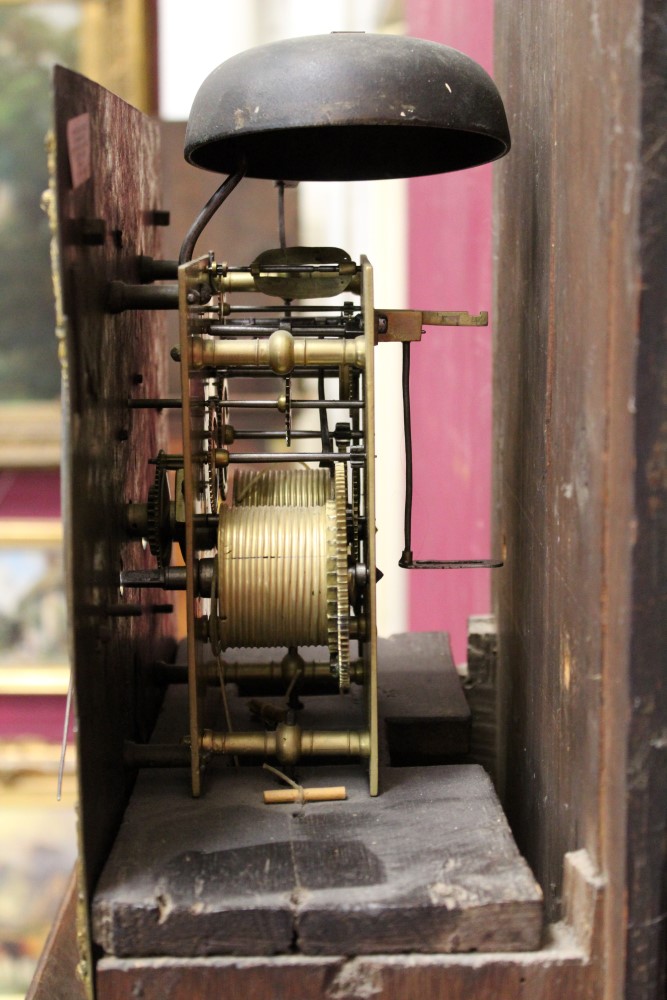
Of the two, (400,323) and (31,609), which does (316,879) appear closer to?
(400,323)

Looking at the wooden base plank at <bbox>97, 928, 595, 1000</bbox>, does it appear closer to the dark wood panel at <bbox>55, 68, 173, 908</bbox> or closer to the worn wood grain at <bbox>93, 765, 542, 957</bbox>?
the worn wood grain at <bbox>93, 765, 542, 957</bbox>

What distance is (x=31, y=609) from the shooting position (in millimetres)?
4230

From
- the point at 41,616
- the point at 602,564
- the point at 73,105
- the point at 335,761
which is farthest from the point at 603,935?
the point at 41,616

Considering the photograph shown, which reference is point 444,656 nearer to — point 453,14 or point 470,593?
point 470,593

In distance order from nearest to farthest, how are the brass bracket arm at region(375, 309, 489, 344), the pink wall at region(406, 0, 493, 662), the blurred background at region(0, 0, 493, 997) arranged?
the brass bracket arm at region(375, 309, 489, 344) < the pink wall at region(406, 0, 493, 662) < the blurred background at region(0, 0, 493, 997)

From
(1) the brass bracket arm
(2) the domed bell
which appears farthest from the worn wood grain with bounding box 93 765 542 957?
(2) the domed bell

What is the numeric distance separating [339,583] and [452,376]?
6.18 ft

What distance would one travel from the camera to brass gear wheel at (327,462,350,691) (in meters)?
1.59

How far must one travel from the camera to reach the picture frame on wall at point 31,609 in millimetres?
4184

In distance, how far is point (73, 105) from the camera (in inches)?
56.2

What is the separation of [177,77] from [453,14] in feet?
4.90

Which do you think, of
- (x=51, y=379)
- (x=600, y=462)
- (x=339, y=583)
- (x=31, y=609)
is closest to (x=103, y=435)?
(x=339, y=583)

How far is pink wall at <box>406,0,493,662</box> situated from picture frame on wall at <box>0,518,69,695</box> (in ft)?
4.29

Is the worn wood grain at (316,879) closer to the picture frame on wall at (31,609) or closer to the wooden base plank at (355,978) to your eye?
the wooden base plank at (355,978)
